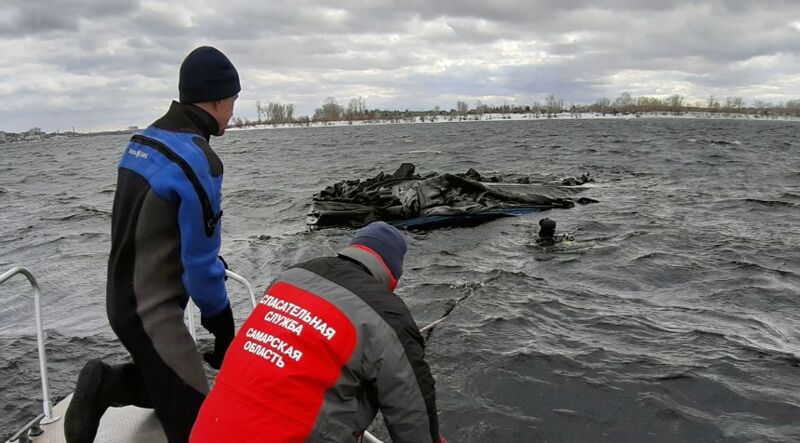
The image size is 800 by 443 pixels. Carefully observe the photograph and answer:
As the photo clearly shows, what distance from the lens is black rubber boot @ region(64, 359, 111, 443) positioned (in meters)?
2.88

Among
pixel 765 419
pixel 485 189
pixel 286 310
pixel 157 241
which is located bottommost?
pixel 765 419

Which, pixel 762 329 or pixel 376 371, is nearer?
pixel 376 371

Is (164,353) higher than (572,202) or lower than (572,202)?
higher

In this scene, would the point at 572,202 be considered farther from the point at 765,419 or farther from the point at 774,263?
the point at 765,419

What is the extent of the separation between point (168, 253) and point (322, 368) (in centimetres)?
102

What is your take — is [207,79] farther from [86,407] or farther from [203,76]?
[86,407]

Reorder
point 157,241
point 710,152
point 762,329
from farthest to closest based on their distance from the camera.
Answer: point 710,152, point 762,329, point 157,241

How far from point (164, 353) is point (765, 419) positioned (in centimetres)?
549

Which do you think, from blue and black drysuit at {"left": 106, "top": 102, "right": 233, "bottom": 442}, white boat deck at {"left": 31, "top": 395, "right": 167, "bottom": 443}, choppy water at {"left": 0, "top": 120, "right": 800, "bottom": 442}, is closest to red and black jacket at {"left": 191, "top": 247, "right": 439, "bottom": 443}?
blue and black drysuit at {"left": 106, "top": 102, "right": 233, "bottom": 442}

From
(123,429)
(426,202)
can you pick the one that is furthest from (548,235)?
(123,429)

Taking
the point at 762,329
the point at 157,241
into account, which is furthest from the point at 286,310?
the point at 762,329

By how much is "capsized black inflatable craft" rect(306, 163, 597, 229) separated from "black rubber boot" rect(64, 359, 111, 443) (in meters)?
10.4

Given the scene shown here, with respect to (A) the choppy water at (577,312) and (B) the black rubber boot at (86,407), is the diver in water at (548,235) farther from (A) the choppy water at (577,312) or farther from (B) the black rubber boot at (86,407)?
(B) the black rubber boot at (86,407)

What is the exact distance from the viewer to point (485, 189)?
1551 cm
